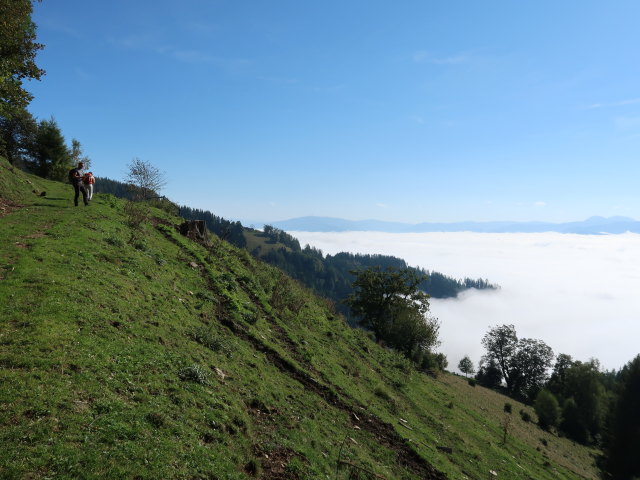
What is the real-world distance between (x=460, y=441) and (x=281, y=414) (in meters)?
16.1

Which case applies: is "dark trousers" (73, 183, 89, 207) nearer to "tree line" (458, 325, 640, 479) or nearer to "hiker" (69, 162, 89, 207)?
"hiker" (69, 162, 89, 207)

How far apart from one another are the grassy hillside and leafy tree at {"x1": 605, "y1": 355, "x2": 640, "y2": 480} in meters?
33.5

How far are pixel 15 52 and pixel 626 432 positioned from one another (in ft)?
293

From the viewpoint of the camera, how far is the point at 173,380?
1014 cm

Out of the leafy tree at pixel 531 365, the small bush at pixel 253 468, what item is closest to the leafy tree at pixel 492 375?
the leafy tree at pixel 531 365

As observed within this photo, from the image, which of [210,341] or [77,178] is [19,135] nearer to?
[77,178]

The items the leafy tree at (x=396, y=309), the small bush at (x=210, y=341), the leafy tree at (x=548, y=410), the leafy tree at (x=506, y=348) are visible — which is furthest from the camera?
the leafy tree at (x=506, y=348)

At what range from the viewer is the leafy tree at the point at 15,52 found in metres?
22.6

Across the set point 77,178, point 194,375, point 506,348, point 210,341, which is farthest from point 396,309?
point 506,348

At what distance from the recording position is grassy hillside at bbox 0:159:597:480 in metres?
6.97

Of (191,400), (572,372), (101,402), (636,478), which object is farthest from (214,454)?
(572,372)

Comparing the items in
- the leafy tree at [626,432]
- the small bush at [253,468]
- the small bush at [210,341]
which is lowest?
the leafy tree at [626,432]

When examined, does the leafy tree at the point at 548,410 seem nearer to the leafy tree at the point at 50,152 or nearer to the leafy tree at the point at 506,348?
the leafy tree at the point at 506,348

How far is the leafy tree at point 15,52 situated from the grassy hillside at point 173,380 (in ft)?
23.5
